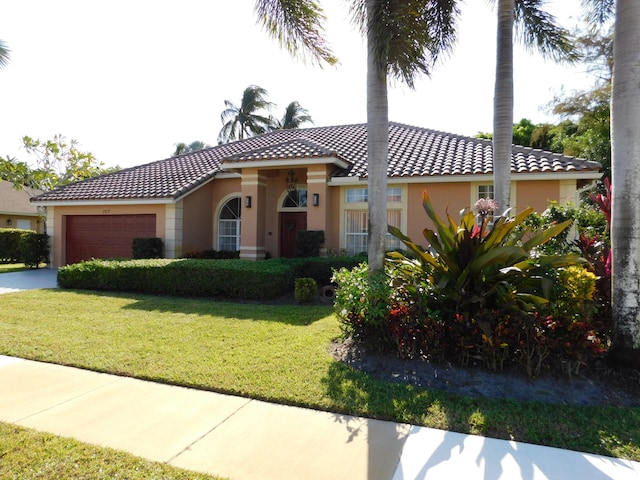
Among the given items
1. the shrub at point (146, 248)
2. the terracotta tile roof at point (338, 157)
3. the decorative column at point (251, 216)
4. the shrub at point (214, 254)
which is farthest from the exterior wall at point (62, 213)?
the decorative column at point (251, 216)

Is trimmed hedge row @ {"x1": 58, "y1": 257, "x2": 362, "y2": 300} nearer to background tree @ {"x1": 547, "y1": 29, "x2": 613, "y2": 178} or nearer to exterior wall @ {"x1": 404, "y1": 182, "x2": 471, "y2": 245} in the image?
exterior wall @ {"x1": 404, "y1": 182, "x2": 471, "y2": 245}

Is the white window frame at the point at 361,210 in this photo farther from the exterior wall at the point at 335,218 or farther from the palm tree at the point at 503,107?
the palm tree at the point at 503,107

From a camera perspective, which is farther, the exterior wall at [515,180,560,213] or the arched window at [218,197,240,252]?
the arched window at [218,197,240,252]

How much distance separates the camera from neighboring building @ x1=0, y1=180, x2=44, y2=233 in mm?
29027

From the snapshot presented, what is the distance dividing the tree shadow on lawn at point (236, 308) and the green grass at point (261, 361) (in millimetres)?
26

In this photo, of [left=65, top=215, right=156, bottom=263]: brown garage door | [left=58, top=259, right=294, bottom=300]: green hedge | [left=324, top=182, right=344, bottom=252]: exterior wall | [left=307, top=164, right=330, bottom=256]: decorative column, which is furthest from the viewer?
[left=65, top=215, right=156, bottom=263]: brown garage door

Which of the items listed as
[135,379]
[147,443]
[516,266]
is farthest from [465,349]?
[135,379]

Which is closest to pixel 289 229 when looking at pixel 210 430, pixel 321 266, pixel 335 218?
pixel 335 218

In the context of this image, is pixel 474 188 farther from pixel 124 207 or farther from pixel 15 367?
pixel 124 207

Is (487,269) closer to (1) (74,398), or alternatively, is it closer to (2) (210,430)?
(2) (210,430)

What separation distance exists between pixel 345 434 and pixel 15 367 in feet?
16.3

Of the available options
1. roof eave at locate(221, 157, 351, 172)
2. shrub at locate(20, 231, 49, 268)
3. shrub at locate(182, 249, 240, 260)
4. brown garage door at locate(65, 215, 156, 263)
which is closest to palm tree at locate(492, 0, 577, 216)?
roof eave at locate(221, 157, 351, 172)

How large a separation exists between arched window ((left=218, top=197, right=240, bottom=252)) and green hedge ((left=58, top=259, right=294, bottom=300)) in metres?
5.03

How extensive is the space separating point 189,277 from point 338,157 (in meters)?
6.52
